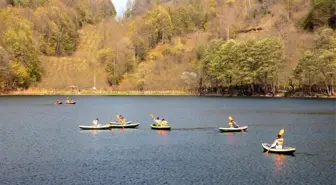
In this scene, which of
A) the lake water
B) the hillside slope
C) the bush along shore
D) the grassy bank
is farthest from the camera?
the hillside slope

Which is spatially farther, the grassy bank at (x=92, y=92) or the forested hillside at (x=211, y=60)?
the grassy bank at (x=92, y=92)

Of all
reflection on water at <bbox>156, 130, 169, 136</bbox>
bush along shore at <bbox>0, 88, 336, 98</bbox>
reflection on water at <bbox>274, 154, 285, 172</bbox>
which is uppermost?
bush along shore at <bbox>0, 88, 336, 98</bbox>

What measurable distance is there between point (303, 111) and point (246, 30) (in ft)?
354

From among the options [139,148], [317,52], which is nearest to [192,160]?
[139,148]

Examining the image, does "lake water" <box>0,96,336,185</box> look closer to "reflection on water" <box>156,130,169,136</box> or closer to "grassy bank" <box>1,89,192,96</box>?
"reflection on water" <box>156,130,169,136</box>

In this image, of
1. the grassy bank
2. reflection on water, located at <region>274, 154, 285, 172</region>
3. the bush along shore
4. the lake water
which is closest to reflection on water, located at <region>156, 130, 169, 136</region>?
the lake water

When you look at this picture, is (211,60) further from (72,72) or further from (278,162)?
(278,162)

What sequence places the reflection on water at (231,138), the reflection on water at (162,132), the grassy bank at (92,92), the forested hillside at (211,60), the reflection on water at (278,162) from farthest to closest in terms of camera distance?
1. the grassy bank at (92,92)
2. the forested hillside at (211,60)
3. the reflection on water at (162,132)
4. the reflection on water at (231,138)
5. the reflection on water at (278,162)

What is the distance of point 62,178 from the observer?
3512cm

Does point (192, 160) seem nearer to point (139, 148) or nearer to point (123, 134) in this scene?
point (139, 148)

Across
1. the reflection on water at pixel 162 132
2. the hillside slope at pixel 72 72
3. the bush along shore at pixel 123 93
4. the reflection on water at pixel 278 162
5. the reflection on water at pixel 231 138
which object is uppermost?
the hillside slope at pixel 72 72

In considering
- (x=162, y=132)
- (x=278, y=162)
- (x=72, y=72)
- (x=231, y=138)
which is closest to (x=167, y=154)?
(x=278, y=162)

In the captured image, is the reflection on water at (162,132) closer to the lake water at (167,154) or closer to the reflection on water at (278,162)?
the lake water at (167,154)

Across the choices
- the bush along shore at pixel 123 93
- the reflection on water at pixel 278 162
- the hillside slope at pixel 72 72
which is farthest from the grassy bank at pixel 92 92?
the reflection on water at pixel 278 162
